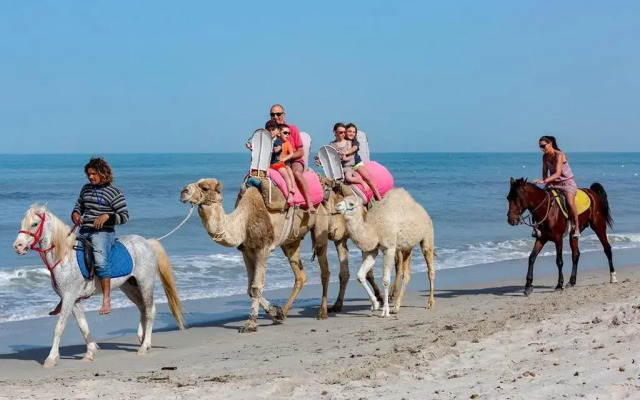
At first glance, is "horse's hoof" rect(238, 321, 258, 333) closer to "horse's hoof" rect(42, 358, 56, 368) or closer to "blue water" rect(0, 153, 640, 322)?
"horse's hoof" rect(42, 358, 56, 368)

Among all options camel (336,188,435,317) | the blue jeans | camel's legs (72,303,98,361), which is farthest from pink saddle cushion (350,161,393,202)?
camel's legs (72,303,98,361)

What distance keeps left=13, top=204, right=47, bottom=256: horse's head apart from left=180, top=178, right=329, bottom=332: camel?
6.14 feet

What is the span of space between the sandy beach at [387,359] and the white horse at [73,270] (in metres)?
0.38

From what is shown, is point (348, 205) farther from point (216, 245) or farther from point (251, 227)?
point (216, 245)

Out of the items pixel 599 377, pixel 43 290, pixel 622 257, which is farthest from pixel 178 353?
pixel 622 257

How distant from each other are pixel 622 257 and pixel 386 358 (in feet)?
42.8

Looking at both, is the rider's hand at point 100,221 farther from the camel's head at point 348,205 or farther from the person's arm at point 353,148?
the person's arm at point 353,148

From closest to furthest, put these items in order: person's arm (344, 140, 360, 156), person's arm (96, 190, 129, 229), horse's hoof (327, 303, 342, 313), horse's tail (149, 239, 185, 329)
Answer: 1. person's arm (96, 190, 129, 229)
2. horse's tail (149, 239, 185, 329)
3. person's arm (344, 140, 360, 156)
4. horse's hoof (327, 303, 342, 313)

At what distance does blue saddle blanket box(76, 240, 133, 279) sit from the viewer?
31.8ft

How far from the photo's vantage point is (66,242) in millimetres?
9555

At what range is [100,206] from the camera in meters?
9.76

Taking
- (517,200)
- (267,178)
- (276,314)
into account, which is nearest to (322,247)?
(276,314)

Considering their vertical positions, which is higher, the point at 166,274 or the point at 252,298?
the point at 166,274

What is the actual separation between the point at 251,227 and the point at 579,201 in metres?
5.72
